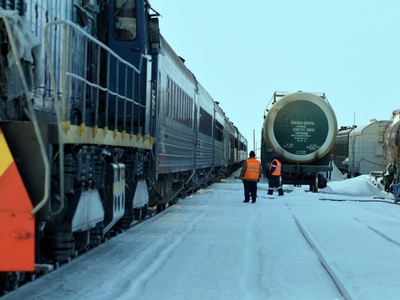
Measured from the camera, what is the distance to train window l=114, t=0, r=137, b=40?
9055 millimetres

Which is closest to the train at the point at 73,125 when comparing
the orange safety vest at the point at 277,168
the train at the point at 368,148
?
the orange safety vest at the point at 277,168

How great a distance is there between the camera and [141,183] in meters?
9.02

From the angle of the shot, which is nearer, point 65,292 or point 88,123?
point 65,292

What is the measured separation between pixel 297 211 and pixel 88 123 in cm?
956

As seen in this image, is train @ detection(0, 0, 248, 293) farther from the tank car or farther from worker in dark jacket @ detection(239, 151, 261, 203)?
the tank car

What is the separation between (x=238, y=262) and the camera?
7.79 metres

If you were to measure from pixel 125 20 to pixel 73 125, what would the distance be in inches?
173

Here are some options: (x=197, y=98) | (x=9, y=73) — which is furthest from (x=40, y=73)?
(x=197, y=98)

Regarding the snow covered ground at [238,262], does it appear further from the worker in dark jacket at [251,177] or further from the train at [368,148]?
the train at [368,148]

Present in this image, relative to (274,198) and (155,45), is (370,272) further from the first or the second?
(274,198)

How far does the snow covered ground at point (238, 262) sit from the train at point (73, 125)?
41 centimetres

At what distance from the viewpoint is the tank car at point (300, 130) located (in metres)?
21.2

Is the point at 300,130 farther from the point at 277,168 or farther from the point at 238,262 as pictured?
the point at 238,262

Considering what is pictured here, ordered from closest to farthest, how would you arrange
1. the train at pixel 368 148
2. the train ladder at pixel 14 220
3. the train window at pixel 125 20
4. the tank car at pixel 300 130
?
the train ladder at pixel 14 220 → the train window at pixel 125 20 → the tank car at pixel 300 130 → the train at pixel 368 148
